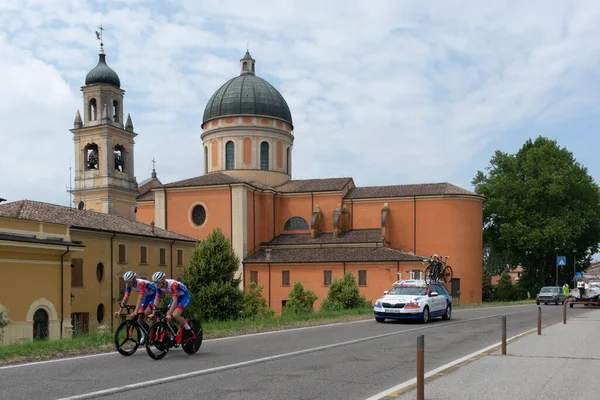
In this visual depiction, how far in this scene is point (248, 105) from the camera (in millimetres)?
61844

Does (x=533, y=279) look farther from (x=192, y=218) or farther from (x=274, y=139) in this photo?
(x=192, y=218)

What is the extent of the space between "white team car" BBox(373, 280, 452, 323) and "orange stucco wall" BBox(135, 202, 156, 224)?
41.6 meters

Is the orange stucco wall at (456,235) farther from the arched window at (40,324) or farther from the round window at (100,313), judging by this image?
the arched window at (40,324)

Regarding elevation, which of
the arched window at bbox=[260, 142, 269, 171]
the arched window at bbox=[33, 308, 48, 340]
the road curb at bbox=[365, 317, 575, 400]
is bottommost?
the arched window at bbox=[33, 308, 48, 340]

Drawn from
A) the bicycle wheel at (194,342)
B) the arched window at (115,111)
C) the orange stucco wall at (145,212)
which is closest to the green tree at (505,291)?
the orange stucco wall at (145,212)

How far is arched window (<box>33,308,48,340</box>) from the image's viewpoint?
2864 centimetres

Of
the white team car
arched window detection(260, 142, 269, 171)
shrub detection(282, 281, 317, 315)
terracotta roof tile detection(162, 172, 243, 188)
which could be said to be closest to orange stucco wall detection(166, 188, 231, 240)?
terracotta roof tile detection(162, 172, 243, 188)

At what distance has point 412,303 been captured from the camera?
21.2 m

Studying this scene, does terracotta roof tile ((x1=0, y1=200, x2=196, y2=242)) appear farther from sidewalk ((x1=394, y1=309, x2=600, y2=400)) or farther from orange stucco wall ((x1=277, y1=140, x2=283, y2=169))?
sidewalk ((x1=394, y1=309, x2=600, y2=400))

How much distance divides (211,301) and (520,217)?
32.0m

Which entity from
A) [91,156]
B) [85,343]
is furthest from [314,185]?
[85,343]

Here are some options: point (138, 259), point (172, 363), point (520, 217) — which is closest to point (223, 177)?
point (138, 259)

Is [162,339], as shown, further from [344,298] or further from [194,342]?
[344,298]

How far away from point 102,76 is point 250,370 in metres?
59.3
